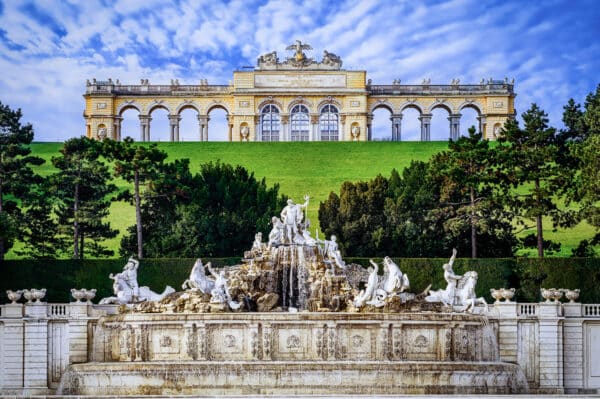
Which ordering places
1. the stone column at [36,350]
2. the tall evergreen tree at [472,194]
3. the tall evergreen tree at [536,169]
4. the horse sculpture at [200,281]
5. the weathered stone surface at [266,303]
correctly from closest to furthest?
the stone column at [36,350], the horse sculpture at [200,281], the weathered stone surface at [266,303], the tall evergreen tree at [536,169], the tall evergreen tree at [472,194]

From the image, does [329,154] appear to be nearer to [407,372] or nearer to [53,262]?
[53,262]

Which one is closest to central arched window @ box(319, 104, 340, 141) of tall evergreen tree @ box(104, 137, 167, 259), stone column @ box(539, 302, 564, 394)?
tall evergreen tree @ box(104, 137, 167, 259)

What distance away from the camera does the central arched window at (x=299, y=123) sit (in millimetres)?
77812

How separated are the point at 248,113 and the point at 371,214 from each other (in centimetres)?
3154

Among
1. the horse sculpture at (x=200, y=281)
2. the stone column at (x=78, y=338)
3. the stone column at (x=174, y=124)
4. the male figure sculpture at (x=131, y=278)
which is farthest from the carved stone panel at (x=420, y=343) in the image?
the stone column at (x=174, y=124)

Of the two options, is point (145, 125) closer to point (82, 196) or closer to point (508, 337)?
point (82, 196)

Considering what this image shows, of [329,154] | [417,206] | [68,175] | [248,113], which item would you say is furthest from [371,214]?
[248,113]

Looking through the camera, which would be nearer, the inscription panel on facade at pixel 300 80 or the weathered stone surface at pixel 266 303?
the weathered stone surface at pixel 266 303

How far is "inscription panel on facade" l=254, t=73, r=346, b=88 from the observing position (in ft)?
254

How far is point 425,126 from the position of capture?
259ft

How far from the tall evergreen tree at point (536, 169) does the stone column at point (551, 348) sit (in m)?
12.3

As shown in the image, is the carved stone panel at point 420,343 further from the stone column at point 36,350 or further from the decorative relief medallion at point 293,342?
the stone column at point 36,350

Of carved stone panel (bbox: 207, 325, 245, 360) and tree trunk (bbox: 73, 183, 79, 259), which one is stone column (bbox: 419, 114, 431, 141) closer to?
tree trunk (bbox: 73, 183, 79, 259)

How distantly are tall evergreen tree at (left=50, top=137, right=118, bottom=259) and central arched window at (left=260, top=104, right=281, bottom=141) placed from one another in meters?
29.7
